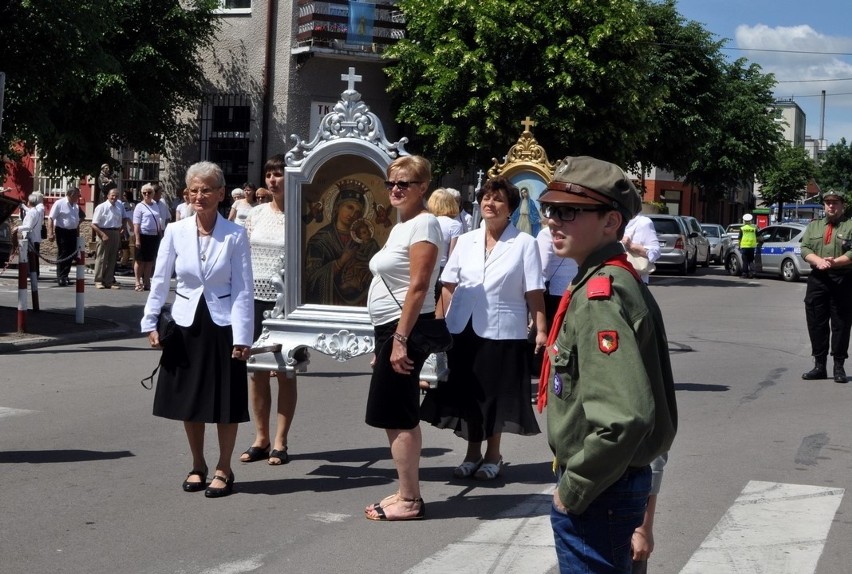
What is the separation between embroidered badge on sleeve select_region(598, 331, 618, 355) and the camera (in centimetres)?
283

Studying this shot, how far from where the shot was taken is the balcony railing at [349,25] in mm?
27375

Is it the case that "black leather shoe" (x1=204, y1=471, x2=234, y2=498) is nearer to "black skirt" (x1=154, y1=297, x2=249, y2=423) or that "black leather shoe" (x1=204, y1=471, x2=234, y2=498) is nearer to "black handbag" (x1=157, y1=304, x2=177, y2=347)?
"black skirt" (x1=154, y1=297, x2=249, y2=423)

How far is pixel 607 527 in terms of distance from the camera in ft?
9.76

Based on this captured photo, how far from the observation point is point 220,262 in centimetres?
641

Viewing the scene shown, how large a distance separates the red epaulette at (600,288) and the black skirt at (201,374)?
3.79m

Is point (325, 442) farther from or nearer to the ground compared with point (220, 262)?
nearer to the ground

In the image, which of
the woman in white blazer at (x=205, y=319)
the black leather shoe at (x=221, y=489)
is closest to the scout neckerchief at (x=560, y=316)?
the woman in white blazer at (x=205, y=319)

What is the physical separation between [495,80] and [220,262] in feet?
70.4

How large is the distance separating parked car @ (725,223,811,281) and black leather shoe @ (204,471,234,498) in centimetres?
2710

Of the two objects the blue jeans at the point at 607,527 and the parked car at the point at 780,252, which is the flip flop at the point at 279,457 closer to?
the blue jeans at the point at 607,527

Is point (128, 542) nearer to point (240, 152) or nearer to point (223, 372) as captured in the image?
point (223, 372)

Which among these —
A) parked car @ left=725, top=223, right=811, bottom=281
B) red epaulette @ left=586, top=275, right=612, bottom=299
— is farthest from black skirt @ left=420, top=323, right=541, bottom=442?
parked car @ left=725, top=223, right=811, bottom=281

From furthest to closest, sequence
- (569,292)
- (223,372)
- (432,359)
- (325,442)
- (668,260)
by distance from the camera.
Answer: (668,260) < (325,442) < (432,359) < (223,372) < (569,292)

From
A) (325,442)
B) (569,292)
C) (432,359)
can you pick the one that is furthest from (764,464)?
(569,292)
